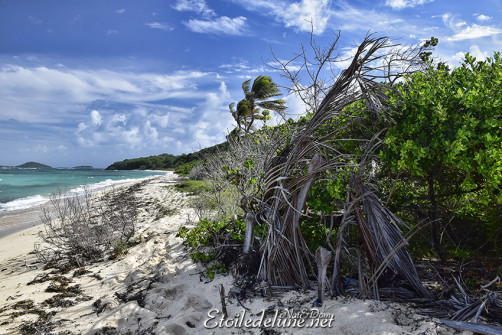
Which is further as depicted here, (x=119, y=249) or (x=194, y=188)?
(x=194, y=188)

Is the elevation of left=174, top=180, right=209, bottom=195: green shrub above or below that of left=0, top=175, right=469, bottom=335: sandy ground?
above

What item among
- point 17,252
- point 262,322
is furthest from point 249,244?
point 17,252

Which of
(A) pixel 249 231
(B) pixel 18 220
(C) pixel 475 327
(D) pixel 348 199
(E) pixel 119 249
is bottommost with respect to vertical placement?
(B) pixel 18 220

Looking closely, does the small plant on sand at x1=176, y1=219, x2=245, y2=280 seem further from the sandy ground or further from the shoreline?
the shoreline

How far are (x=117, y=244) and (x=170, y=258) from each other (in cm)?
184

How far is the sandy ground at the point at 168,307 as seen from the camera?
269cm

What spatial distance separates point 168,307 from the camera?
3.76 metres

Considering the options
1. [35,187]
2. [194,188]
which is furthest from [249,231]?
[35,187]

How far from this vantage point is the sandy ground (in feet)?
8.81

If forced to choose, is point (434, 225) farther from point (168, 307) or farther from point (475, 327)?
point (168, 307)

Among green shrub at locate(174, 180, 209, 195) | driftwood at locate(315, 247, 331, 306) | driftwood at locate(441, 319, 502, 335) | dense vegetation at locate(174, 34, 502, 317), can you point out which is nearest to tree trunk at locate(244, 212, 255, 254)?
dense vegetation at locate(174, 34, 502, 317)

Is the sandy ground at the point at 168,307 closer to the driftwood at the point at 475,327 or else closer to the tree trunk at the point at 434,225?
the driftwood at the point at 475,327

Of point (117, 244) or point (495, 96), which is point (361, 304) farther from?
point (117, 244)

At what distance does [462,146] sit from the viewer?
2.54 metres
